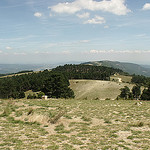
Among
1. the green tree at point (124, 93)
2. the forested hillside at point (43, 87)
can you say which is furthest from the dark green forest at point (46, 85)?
the green tree at point (124, 93)

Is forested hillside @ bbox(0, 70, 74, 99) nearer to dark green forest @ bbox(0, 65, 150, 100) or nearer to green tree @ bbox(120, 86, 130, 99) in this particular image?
dark green forest @ bbox(0, 65, 150, 100)

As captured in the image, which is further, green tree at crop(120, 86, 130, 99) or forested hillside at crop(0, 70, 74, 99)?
green tree at crop(120, 86, 130, 99)

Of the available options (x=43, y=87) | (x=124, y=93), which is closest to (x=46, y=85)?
(x=43, y=87)

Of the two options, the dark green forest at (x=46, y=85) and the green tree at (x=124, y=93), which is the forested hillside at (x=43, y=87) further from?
the green tree at (x=124, y=93)

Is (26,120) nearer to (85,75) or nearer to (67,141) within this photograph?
(67,141)

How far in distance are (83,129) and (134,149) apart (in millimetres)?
4457

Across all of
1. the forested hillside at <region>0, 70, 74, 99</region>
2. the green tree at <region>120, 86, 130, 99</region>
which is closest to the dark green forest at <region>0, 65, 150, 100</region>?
the forested hillside at <region>0, 70, 74, 99</region>

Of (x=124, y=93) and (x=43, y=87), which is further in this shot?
(x=43, y=87)

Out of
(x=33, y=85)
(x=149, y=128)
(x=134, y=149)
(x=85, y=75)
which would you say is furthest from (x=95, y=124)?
(x=85, y=75)

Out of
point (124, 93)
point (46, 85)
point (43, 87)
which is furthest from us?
point (43, 87)

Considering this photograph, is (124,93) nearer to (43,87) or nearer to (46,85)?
(46,85)

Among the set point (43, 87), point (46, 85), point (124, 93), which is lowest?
point (124, 93)

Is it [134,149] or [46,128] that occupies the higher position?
[134,149]

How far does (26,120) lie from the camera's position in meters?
13.3
